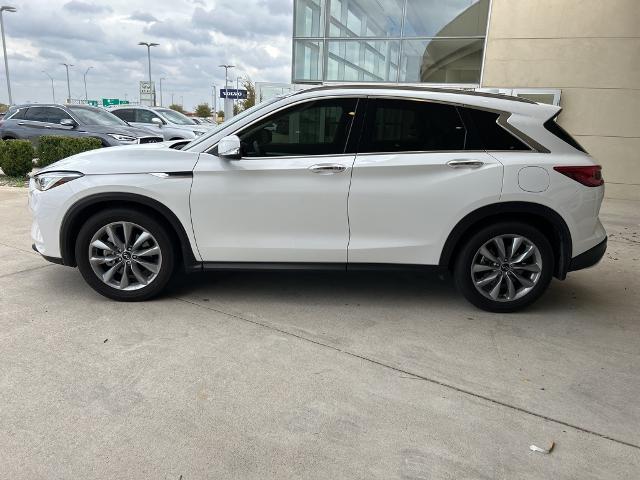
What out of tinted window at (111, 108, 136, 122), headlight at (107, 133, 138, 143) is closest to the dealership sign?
tinted window at (111, 108, 136, 122)

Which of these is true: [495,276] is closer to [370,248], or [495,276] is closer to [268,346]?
[370,248]

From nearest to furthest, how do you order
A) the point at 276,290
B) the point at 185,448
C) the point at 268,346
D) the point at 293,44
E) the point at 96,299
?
the point at 185,448 < the point at 268,346 < the point at 96,299 < the point at 276,290 < the point at 293,44

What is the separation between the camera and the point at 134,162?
3.99 m

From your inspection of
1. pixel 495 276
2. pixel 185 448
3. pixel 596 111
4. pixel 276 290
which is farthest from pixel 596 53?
pixel 185 448

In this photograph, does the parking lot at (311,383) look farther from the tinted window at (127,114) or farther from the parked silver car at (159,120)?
the tinted window at (127,114)

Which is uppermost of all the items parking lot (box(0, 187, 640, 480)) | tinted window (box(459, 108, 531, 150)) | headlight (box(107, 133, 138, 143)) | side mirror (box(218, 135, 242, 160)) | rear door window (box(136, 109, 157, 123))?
rear door window (box(136, 109, 157, 123))

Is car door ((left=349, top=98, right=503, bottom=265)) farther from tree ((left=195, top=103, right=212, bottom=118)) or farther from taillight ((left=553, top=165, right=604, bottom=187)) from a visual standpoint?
tree ((left=195, top=103, right=212, bottom=118))

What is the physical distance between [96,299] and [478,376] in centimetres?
309

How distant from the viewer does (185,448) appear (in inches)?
96.0

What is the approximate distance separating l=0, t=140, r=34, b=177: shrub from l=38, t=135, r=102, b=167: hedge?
33 cm

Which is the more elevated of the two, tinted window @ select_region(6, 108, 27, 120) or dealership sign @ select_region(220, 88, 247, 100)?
dealership sign @ select_region(220, 88, 247, 100)

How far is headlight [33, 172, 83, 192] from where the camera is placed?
13.1 feet

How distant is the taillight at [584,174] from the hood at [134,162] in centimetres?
286

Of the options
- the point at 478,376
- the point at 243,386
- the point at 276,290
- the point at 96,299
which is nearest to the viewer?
the point at 243,386
